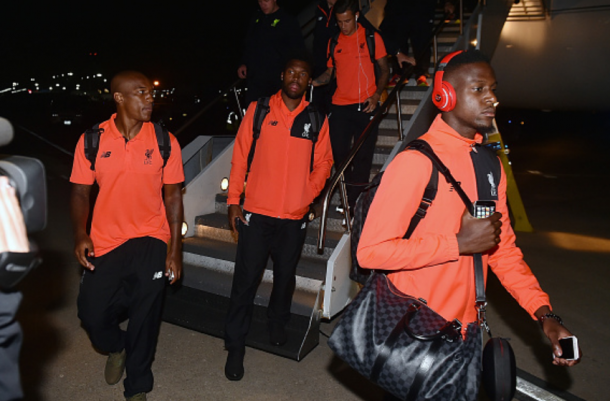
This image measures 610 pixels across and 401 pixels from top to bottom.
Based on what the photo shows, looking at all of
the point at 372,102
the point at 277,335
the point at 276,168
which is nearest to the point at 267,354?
the point at 277,335

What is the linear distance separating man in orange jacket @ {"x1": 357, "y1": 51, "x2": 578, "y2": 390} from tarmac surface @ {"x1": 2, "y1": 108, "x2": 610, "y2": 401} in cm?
198

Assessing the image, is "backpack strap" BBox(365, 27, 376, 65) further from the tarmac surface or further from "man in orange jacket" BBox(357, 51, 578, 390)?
"man in orange jacket" BBox(357, 51, 578, 390)

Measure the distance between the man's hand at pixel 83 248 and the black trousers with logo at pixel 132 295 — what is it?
8cm

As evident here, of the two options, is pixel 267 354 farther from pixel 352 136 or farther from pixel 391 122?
pixel 391 122

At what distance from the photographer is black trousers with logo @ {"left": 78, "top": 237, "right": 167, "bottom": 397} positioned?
11.6ft

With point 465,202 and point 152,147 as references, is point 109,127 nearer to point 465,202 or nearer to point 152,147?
point 152,147

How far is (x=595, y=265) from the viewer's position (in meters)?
7.16

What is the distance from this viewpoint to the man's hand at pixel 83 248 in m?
3.48

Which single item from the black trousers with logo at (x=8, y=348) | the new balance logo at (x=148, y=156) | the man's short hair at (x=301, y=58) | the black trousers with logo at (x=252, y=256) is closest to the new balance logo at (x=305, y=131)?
the man's short hair at (x=301, y=58)

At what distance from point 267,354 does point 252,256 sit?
1.00m

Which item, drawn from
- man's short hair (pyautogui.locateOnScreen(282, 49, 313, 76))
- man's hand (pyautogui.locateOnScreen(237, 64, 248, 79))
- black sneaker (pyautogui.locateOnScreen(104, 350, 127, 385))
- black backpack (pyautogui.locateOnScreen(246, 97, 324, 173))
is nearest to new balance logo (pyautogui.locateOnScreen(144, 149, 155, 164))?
black backpack (pyautogui.locateOnScreen(246, 97, 324, 173))

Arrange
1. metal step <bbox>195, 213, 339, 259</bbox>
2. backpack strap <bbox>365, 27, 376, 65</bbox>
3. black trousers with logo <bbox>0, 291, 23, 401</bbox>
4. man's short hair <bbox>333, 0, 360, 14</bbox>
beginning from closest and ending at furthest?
black trousers with logo <bbox>0, 291, 23, 401</bbox>
man's short hair <bbox>333, 0, 360, 14</bbox>
backpack strap <bbox>365, 27, 376, 65</bbox>
metal step <bbox>195, 213, 339, 259</bbox>

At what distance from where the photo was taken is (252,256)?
161 inches

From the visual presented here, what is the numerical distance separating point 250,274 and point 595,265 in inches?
205
